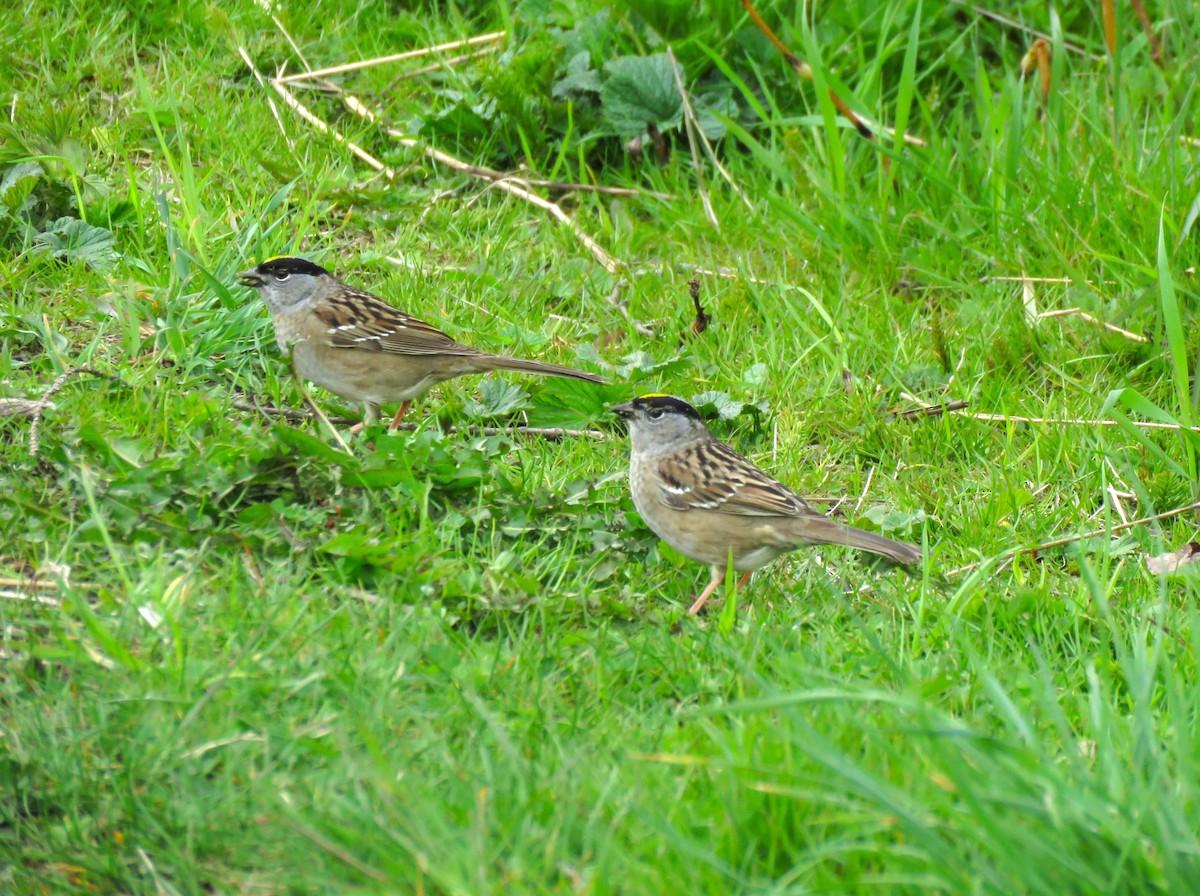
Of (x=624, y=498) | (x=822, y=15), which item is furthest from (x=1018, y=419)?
(x=822, y=15)

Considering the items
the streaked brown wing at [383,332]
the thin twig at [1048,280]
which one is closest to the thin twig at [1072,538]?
the thin twig at [1048,280]

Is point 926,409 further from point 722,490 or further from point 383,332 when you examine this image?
point 383,332

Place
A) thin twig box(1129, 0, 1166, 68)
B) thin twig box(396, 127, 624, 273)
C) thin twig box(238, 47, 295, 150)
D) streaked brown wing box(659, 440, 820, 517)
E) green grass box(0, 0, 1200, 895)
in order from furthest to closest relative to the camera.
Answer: thin twig box(238, 47, 295, 150) < thin twig box(396, 127, 624, 273) < thin twig box(1129, 0, 1166, 68) < streaked brown wing box(659, 440, 820, 517) < green grass box(0, 0, 1200, 895)

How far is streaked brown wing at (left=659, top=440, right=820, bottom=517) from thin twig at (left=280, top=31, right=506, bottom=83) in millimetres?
3997

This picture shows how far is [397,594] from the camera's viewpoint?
411 cm

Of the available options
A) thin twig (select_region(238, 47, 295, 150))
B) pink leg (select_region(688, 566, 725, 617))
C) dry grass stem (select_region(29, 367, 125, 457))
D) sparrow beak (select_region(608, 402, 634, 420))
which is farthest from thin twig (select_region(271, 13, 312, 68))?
pink leg (select_region(688, 566, 725, 617))

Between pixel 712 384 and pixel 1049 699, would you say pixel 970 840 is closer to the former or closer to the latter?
pixel 1049 699

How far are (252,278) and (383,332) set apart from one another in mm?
657

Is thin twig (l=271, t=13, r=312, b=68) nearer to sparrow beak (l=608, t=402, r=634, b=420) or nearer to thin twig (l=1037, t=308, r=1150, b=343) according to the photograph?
sparrow beak (l=608, t=402, r=634, b=420)

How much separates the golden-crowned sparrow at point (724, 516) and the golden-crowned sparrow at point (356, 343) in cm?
84

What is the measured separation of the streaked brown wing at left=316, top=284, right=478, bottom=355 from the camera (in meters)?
5.93

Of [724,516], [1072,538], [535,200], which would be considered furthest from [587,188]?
[1072,538]

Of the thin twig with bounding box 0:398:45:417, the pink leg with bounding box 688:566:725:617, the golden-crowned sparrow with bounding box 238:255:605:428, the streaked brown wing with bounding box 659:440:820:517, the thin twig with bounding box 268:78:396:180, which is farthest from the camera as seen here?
the thin twig with bounding box 268:78:396:180

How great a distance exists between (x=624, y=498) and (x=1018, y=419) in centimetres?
195
